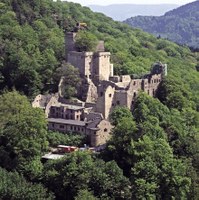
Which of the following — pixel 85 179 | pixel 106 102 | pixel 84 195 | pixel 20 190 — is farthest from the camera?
pixel 106 102

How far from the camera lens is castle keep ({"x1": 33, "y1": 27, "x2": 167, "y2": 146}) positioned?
58531 mm

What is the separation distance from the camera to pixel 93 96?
65.1 meters

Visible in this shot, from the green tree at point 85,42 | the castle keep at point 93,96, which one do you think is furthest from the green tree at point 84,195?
the green tree at point 85,42

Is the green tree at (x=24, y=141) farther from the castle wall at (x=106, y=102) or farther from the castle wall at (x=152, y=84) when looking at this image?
the castle wall at (x=152, y=84)

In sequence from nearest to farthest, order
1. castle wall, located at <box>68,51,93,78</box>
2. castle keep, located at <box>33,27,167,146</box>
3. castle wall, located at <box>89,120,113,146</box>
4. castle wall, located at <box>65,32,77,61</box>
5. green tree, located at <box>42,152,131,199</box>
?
green tree, located at <box>42,152,131,199</box>
castle wall, located at <box>89,120,113,146</box>
castle keep, located at <box>33,27,167,146</box>
castle wall, located at <box>68,51,93,78</box>
castle wall, located at <box>65,32,77,61</box>

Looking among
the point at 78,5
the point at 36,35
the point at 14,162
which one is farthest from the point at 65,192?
the point at 78,5

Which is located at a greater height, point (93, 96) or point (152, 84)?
point (152, 84)

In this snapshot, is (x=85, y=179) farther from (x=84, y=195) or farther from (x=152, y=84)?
(x=152, y=84)

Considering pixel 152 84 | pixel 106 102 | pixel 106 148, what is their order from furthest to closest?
pixel 152 84, pixel 106 102, pixel 106 148

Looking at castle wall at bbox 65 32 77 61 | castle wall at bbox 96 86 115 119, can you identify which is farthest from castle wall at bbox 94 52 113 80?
castle wall at bbox 96 86 115 119

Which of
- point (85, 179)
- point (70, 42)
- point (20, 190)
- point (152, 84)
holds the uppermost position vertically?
point (70, 42)

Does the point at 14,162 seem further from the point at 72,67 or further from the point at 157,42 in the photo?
the point at 157,42

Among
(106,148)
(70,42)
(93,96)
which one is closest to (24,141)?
(106,148)

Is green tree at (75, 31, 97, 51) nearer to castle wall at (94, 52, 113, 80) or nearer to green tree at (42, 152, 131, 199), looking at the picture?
castle wall at (94, 52, 113, 80)
